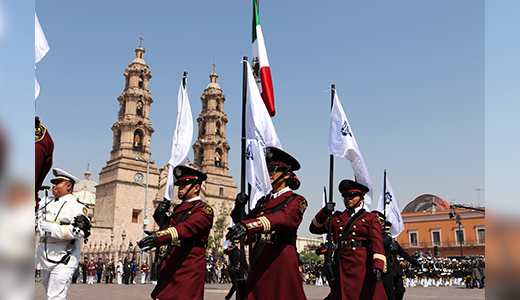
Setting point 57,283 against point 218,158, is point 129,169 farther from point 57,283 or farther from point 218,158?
point 57,283

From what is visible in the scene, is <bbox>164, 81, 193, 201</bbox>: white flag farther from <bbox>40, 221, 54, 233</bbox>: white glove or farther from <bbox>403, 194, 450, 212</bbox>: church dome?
<bbox>403, 194, 450, 212</bbox>: church dome

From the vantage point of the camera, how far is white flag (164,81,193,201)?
7.45m

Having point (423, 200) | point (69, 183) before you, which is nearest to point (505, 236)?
point (69, 183)

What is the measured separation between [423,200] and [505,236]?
224 ft

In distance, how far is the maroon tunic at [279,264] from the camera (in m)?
4.78

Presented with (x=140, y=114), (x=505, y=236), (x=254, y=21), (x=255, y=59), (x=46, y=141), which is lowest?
(x=505, y=236)

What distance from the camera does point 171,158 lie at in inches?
297

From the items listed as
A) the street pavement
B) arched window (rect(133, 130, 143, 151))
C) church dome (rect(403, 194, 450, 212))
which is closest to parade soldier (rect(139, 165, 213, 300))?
the street pavement

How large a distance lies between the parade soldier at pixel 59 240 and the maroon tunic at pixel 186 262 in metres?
1.09

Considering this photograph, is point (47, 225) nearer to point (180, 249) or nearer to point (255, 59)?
point (180, 249)

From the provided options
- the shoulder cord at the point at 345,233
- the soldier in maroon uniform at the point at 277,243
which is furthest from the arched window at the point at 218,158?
the soldier in maroon uniform at the point at 277,243

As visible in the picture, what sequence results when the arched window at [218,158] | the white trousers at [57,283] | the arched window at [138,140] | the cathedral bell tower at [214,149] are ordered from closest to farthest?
the white trousers at [57,283] → the arched window at [138,140] → the cathedral bell tower at [214,149] → the arched window at [218,158]

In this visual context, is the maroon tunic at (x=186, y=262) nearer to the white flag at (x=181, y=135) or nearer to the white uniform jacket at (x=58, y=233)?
the white uniform jacket at (x=58, y=233)

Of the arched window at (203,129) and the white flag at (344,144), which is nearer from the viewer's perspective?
the white flag at (344,144)
